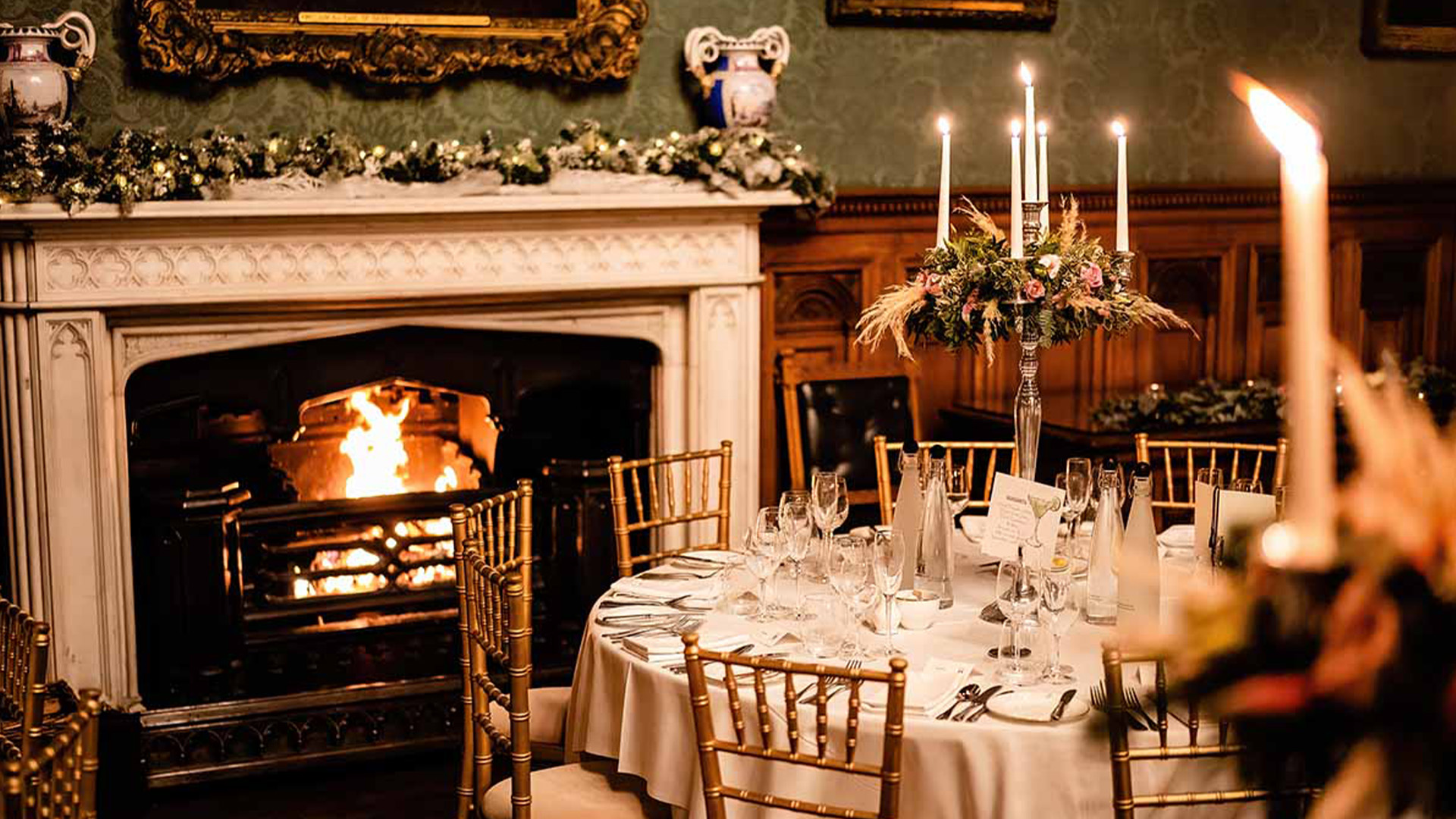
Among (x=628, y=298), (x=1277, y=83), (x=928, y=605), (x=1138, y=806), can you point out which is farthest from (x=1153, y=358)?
(x=1138, y=806)

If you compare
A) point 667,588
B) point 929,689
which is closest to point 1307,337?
point 929,689

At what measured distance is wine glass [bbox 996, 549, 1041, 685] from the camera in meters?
2.47

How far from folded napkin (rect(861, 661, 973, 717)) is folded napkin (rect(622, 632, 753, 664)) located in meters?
0.33

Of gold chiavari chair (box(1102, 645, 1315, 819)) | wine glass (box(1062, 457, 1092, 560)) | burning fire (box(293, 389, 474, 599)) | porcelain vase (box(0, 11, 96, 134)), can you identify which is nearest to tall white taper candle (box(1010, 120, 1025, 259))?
wine glass (box(1062, 457, 1092, 560))

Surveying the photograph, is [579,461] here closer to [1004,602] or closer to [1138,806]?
[1004,602]

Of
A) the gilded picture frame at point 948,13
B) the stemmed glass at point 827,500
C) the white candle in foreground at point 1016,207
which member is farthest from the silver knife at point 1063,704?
the gilded picture frame at point 948,13

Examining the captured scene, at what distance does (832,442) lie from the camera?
4.91 meters

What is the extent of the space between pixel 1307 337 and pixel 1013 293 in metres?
2.17

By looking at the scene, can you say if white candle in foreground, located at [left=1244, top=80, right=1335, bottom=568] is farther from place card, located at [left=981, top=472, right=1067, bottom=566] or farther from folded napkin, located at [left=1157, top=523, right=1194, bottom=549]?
folded napkin, located at [left=1157, top=523, right=1194, bottom=549]

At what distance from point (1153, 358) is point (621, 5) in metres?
2.33

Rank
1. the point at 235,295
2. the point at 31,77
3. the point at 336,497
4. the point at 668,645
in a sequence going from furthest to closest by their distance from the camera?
the point at 336,497
the point at 235,295
the point at 31,77
the point at 668,645

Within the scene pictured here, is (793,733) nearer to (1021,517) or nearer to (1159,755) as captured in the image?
(1159,755)

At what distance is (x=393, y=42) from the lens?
445cm

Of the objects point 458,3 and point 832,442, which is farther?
point 832,442
